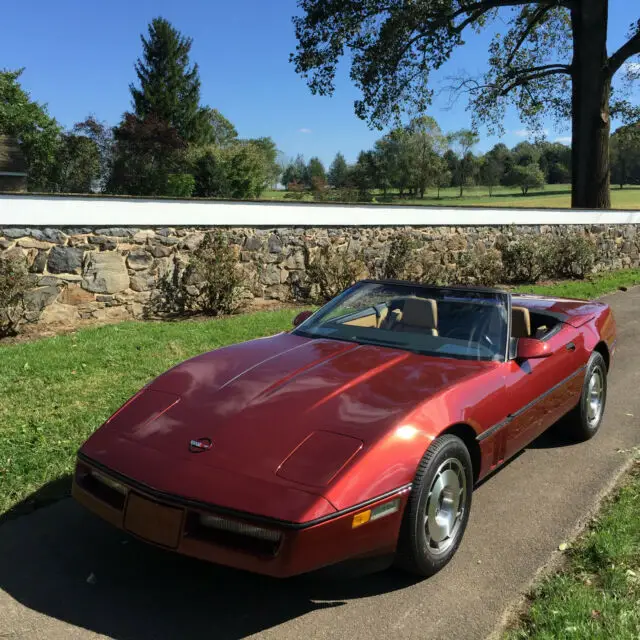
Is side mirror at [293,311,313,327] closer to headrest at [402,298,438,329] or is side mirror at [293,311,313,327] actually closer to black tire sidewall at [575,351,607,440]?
headrest at [402,298,438,329]

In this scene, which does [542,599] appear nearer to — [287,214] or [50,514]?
[50,514]

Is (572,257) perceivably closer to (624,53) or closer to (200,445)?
(624,53)

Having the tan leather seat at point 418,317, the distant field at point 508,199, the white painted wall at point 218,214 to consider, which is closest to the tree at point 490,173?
the distant field at point 508,199

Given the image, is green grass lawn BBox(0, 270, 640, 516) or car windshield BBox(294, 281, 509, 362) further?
green grass lawn BBox(0, 270, 640, 516)

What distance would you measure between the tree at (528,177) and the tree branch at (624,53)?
48084 millimetres

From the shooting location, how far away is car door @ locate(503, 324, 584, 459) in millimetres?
3557

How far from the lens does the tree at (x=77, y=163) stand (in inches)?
1667

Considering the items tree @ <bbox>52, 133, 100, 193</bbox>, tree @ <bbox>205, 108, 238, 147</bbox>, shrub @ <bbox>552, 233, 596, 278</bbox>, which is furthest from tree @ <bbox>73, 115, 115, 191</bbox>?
shrub @ <bbox>552, 233, 596, 278</bbox>

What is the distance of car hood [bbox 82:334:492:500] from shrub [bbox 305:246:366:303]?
22.8 ft

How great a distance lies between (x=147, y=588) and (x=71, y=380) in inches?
127

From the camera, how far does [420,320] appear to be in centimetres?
412

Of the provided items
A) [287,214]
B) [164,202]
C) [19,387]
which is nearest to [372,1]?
[287,214]

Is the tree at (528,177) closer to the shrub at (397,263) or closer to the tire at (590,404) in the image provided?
the shrub at (397,263)

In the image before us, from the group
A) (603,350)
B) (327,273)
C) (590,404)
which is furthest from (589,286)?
(590,404)
